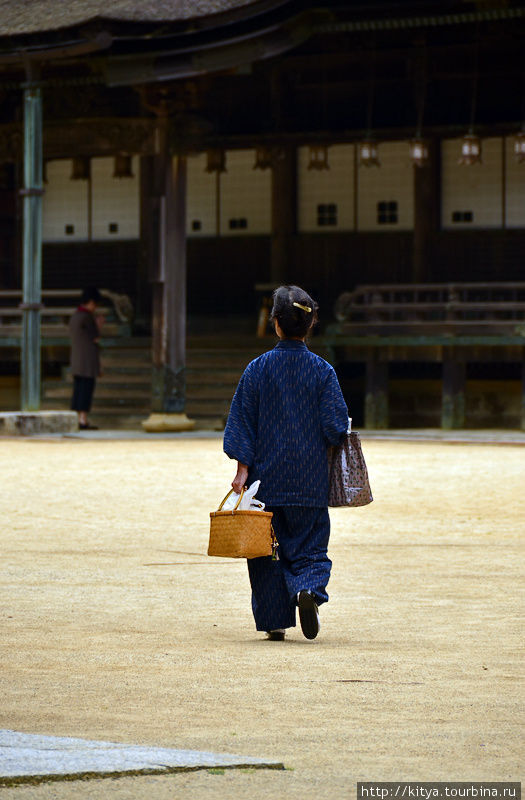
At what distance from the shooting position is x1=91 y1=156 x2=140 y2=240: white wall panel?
81.6ft

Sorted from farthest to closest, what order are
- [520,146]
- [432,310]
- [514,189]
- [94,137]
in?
[514,189] → [94,137] → [432,310] → [520,146]

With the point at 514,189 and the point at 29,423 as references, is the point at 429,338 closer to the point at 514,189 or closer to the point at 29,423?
the point at 514,189

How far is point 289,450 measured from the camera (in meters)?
6.16

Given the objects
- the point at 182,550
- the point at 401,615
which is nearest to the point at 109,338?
the point at 182,550

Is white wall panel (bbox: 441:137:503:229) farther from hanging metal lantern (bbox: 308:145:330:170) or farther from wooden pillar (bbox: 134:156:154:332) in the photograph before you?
wooden pillar (bbox: 134:156:154:332)

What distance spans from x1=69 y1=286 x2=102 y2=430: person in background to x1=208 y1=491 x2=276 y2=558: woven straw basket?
14506mm

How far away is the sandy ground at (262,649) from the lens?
4.04 meters

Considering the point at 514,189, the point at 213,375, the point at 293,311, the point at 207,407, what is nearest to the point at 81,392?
the point at 207,407

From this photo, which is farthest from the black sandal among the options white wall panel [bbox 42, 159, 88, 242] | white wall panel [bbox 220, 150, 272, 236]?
white wall panel [bbox 42, 159, 88, 242]

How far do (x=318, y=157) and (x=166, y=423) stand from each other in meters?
5.03

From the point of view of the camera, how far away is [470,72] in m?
21.8

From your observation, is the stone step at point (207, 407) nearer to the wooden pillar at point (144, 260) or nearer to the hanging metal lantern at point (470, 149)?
the wooden pillar at point (144, 260)

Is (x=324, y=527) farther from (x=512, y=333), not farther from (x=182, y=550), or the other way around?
(x=512, y=333)

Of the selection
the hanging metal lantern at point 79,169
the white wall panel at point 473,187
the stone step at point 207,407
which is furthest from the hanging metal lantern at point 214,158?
the stone step at point 207,407
